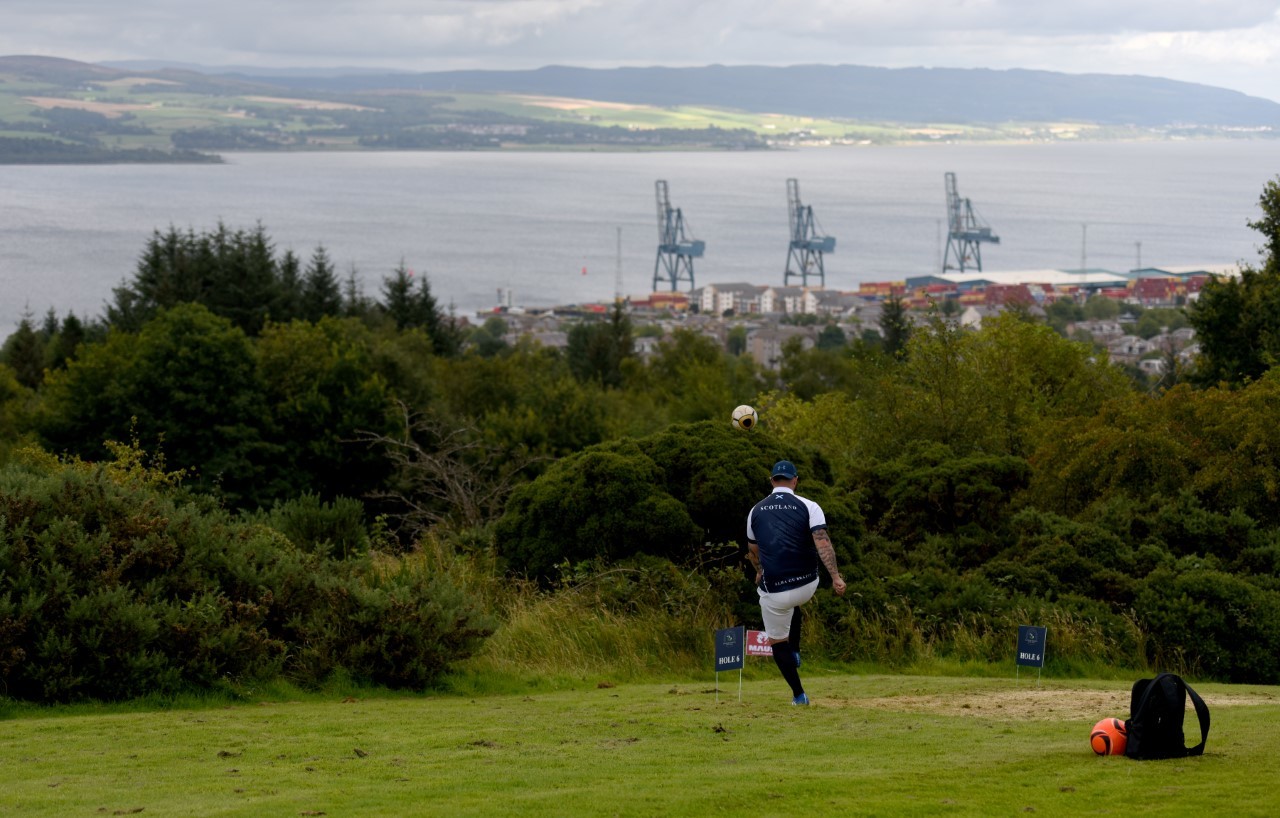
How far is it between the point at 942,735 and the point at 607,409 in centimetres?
3087

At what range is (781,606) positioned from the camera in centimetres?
785

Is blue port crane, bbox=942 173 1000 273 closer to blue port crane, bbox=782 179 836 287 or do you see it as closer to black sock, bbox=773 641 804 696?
blue port crane, bbox=782 179 836 287

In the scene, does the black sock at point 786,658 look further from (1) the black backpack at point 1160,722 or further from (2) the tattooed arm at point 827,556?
(1) the black backpack at point 1160,722

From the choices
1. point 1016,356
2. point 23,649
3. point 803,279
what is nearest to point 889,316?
point 1016,356

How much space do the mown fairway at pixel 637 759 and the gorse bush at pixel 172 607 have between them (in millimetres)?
470

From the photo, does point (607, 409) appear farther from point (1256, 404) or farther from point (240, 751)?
point (240, 751)

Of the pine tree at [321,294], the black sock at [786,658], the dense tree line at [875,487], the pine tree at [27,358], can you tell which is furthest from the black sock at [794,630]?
the pine tree at [27,358]

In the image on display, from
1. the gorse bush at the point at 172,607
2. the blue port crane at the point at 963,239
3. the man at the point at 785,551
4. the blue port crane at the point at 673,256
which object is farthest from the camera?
the blue port crane at the point at 963,239

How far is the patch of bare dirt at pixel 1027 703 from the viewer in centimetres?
802

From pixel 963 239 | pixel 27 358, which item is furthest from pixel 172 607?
pixel 963 239

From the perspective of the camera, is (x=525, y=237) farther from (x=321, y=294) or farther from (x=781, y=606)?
(x=781, y=606)

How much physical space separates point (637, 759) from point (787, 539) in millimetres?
1930

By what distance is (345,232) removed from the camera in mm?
147375

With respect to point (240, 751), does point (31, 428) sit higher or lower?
lower
